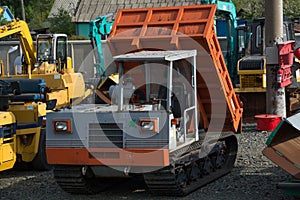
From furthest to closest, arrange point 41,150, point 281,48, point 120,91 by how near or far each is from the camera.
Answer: point 281,48
point 41,150
point 120,91

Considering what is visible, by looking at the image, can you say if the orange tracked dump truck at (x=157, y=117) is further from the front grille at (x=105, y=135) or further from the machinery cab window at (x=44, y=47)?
the machinery cab window at (x=44, y=47)

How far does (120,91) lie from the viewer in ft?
32.7

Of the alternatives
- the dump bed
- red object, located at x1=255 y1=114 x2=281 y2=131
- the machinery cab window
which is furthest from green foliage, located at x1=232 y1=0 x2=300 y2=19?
the dump bed

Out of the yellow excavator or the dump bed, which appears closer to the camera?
the dump bed

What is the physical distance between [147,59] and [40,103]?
3404mm

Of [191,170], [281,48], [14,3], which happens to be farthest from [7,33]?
[14,3]

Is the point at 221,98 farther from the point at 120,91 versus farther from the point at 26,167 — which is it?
the point at 26,167

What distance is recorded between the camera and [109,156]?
31.5 ft

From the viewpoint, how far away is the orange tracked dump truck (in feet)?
31.3

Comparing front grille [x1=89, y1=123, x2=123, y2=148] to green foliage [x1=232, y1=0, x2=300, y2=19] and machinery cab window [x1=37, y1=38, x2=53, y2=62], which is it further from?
green foliage [x1=232, y1=0, x2=300, y2=19]

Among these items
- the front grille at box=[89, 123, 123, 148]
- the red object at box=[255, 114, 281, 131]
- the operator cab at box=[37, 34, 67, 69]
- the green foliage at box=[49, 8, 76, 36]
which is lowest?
the red object at box=[255, 114, 281, 131]

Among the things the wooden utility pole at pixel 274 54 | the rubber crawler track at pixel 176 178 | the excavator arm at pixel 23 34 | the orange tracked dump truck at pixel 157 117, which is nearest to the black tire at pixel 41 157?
the orange tracked dump truck at pixel 157 117

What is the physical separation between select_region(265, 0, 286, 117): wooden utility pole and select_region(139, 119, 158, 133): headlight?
24.2 feet

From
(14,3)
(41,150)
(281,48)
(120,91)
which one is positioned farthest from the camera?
(14,3)
